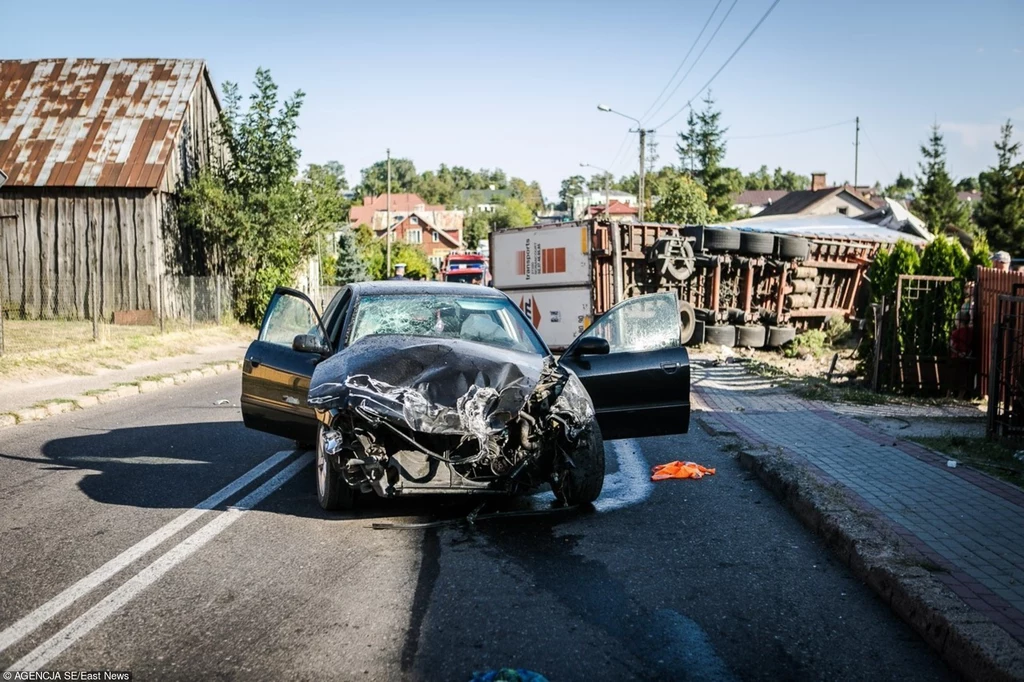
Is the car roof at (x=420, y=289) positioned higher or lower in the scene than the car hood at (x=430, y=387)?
higher

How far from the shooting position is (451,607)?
4453 millimetres

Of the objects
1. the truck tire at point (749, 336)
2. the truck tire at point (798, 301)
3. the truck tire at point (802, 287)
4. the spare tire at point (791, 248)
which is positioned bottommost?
the truck tire at point (749, 336)

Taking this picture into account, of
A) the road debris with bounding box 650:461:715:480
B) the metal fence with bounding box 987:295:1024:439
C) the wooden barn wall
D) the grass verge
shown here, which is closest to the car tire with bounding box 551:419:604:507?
the road debris with bounding box 650:461:715:480

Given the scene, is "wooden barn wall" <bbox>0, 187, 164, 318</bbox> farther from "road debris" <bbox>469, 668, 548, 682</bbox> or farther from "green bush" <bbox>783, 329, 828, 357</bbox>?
"road debris" <bbox>469, 668, 548, 682</bbox>

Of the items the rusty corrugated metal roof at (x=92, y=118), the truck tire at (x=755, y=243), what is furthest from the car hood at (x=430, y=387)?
the rusty corrugated metal roof at (x=92, y=118)

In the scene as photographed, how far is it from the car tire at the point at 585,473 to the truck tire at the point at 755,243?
48.3 ft

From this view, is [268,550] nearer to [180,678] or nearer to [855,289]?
[180,678]

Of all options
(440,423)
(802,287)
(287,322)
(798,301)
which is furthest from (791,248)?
(440,423)

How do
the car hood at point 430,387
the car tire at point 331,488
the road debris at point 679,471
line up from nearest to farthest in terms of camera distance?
the car hood at point 430,387 < the car tire at point 331,488 < the road debris at point 679,471

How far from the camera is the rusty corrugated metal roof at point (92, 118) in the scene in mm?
25984

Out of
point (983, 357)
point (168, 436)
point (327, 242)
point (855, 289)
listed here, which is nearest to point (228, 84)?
point (327, 242)

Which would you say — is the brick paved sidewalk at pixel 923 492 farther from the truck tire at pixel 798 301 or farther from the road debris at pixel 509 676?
the truck tire at pixel 798 301

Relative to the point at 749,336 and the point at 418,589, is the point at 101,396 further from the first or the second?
the point at 749,336

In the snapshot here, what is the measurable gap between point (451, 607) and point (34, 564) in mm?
2351
